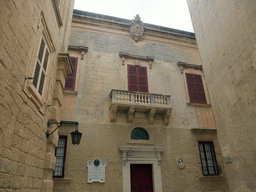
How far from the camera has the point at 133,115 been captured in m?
10.5

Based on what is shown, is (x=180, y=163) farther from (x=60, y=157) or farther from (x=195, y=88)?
(x=60, y=157)

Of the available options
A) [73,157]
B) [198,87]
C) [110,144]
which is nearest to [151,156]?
[110,144]

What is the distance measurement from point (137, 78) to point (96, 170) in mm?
5755

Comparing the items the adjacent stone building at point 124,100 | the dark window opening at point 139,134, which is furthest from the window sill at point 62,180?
the dark window opening at point 139,134

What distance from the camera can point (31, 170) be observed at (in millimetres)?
3990

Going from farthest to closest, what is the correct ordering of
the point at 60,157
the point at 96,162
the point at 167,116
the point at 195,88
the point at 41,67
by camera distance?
the point at 195,88
the point at 167,116
the point at 96,162
the point at 60,157
the point at 41,67

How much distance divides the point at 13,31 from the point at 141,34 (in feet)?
35.2

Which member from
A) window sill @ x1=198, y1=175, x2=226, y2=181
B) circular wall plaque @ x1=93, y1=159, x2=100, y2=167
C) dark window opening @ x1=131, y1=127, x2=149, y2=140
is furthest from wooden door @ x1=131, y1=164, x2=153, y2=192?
window sill @ x1=198, y1=175, x2=226, y2=181

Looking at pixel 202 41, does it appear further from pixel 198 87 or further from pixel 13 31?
pixel 13 31

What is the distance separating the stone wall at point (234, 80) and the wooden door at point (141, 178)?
12.9ft

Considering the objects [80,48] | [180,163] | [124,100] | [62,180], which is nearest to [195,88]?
[180,163]

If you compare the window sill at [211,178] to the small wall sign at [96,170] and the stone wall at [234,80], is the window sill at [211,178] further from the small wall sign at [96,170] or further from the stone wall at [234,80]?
the small wall sign at [96,170]

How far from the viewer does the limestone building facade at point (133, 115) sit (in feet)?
29.8

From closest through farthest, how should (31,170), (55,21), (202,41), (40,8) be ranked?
(31,170) → (40,8) → (55,21) → (202,41)
